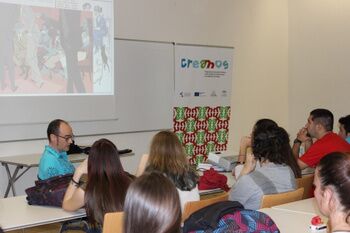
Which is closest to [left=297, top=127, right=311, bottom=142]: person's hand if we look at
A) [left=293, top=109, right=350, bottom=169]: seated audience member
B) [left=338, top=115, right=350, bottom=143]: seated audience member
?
[left=293, top=109, right=350, bottom=169]: seated audience member

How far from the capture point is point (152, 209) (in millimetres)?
1415

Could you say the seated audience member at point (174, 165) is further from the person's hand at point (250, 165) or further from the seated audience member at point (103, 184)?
the person's hand at point (250, 165)

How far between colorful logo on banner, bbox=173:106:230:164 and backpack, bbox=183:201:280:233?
449cm

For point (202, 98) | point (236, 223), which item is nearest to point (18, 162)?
point (202, 98)

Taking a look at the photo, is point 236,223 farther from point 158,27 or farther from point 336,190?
point 158,27

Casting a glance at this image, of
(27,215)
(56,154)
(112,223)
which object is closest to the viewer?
(112,223)

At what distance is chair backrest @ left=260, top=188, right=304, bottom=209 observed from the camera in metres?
3.05

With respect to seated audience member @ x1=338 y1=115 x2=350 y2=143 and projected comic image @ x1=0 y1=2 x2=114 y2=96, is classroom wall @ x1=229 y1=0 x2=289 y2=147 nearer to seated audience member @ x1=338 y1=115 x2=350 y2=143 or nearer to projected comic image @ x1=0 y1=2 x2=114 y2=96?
seated audience member @ x1=338 y1=115 x2=350 y2=143

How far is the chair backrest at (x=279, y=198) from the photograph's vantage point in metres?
3.05

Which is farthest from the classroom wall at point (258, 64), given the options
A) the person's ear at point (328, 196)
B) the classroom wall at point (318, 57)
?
the person's ear at point (328, 196)

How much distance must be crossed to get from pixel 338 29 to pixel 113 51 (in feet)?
11.7

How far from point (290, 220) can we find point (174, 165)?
2.70ft

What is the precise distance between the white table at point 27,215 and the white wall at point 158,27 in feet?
7.14

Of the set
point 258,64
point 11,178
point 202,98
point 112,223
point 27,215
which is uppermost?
point 258,64
